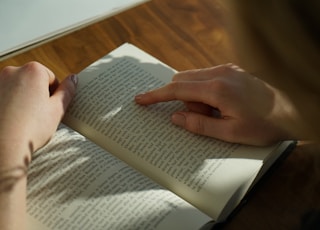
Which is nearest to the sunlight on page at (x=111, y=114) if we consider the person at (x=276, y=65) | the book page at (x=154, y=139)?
the book page at (x=154, y=139)

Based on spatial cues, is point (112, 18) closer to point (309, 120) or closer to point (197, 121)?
point (197, 121)

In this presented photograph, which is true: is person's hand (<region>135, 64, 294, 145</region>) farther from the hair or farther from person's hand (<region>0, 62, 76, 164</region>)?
the hair

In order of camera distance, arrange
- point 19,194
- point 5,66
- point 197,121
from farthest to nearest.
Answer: point 5,66
point 197,121
point 19,194

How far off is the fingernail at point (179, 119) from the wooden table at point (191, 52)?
12 centimetres

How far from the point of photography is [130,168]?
793mm

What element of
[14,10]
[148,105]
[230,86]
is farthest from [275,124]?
[14,10]

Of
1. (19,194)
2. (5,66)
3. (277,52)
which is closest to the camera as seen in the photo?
(277,52)

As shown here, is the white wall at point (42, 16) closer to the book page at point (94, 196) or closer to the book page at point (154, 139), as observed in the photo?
the book page at point (154, 139)

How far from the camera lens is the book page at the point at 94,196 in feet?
2.36

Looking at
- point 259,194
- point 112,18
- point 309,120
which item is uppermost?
point 309,120

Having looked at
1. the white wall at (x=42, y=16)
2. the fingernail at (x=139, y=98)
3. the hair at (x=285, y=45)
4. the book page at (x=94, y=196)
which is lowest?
the book page at (x=94, y=196)

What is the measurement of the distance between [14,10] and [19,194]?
48 cm

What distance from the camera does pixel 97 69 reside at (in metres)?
0.93

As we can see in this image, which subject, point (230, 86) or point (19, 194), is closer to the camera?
point (19, 194)
